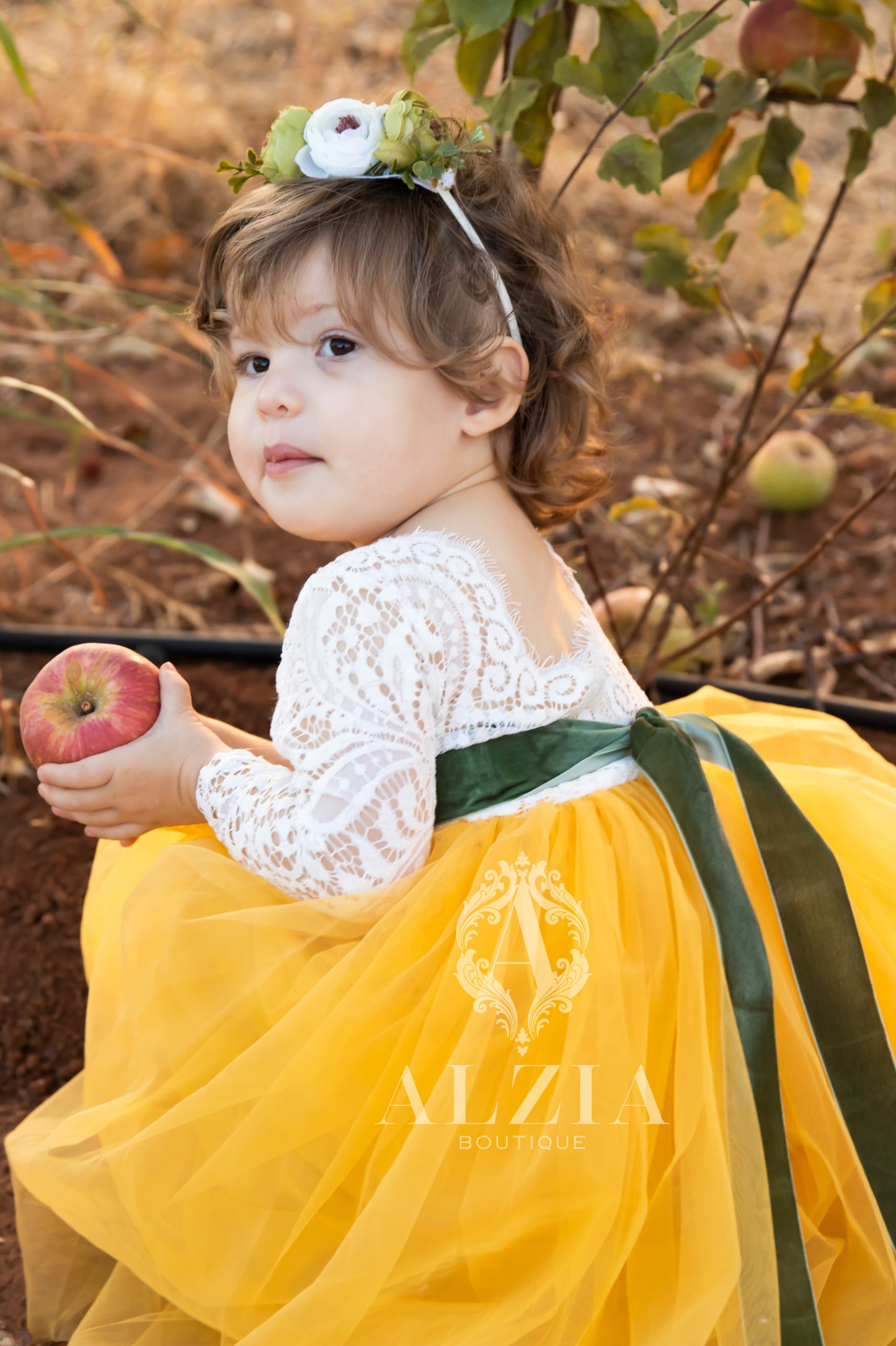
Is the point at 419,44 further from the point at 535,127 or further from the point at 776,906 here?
the point at 776,906

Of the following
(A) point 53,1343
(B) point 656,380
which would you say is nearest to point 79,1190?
(A) point 53,1343

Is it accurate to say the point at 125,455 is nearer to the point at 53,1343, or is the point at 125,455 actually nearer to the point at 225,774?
the point at 225,774

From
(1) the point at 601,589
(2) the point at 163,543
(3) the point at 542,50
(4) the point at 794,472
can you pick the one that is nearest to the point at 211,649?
(2) the point at 163,543

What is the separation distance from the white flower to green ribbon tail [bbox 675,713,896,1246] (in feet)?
2.11

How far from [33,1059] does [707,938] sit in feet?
2.85

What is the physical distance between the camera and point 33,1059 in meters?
1.48

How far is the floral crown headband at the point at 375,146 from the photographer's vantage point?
1.10m

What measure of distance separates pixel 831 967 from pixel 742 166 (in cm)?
93

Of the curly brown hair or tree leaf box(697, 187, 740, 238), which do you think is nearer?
the curly brown hair

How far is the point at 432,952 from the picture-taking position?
3.42 ft

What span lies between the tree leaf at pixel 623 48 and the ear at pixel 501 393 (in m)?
0.35

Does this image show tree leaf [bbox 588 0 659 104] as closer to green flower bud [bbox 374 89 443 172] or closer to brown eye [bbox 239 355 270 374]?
green flower bud [bbox 374 89 443 172]

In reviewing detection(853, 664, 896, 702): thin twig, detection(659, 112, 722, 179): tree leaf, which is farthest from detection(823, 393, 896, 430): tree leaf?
detection(853, 664, 896, 702): thin twig

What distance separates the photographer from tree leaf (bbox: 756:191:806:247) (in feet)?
5.09
